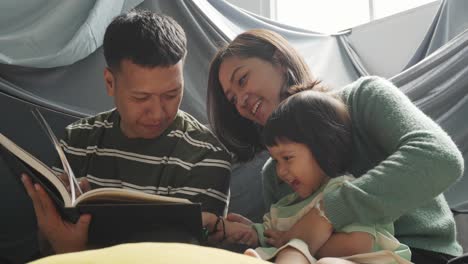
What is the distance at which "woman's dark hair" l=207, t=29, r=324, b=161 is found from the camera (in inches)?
50.1

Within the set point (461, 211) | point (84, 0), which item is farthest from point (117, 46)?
point (461, 211)

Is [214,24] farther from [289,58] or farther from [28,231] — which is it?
[28,231]

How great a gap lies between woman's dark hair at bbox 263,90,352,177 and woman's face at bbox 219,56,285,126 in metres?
0.16

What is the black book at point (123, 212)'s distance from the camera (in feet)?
2.81

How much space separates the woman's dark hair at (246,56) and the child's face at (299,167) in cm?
22

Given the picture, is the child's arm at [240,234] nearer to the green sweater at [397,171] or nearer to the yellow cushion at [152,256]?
the green sweater at [397,171]

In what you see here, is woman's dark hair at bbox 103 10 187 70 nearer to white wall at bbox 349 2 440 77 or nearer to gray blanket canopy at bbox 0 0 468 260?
gray blanket canopy at bbox 0 0 468 260

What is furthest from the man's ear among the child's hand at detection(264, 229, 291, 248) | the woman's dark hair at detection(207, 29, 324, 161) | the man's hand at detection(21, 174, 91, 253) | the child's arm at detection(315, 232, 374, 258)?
the child's arm at detection(315, 232, 374, 258)

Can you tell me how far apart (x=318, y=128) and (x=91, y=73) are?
853 millimetres

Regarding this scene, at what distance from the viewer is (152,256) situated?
0.59 metres

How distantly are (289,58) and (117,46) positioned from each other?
393 mm

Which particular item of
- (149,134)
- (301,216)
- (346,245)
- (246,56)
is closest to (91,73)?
(149,134)

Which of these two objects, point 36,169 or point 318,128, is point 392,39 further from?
point 36,169

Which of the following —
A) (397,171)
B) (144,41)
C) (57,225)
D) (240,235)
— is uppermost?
(144,41)
